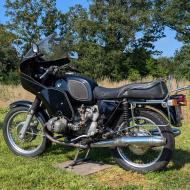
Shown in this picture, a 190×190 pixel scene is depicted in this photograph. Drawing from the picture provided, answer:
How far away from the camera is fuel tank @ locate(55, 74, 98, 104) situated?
550 cm

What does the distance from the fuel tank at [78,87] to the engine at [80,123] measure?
0.40ft

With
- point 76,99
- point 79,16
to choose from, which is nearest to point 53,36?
point 76,99

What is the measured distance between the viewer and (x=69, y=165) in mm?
5660

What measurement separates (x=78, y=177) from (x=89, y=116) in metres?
0.79

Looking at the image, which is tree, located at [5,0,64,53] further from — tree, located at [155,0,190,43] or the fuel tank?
the fuel tank

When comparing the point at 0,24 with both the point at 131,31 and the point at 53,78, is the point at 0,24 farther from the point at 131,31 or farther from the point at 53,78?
the point at 53,78

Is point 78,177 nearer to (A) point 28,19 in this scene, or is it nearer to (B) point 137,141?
(B) point 137,141

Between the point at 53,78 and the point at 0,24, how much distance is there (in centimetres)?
4022

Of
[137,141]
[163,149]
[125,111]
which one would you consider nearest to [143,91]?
[125,111]

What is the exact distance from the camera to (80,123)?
5578 mm

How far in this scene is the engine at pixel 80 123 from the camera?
5.45m

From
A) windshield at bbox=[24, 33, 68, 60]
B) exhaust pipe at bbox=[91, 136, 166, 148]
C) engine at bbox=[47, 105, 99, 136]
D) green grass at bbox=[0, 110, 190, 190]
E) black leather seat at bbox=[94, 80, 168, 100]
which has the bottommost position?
green grass at bbox=[0, 110, 190, 190]

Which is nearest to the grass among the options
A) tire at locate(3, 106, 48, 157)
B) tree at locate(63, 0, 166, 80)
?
tire at locate(3, 106, 48, 157)

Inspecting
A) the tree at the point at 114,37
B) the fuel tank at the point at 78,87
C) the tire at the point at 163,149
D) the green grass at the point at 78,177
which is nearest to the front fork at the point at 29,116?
the green grass at the point at 78,177
